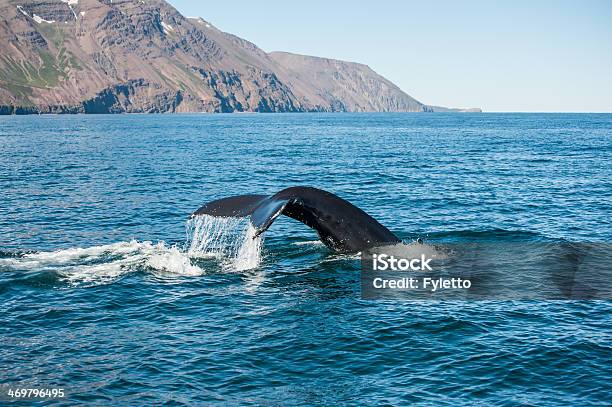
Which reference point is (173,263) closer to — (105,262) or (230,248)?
(105,262)

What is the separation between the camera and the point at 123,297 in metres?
16.0

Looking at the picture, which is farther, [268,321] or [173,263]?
[173,263]

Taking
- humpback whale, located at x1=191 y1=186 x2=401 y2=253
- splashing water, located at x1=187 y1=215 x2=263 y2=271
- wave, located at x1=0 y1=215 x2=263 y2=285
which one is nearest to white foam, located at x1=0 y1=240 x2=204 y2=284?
wave, located at x1=0 y1=215 x2=263 y2=285

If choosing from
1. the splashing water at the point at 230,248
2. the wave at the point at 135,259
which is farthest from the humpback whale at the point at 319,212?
the splashing water at the point at 230,248

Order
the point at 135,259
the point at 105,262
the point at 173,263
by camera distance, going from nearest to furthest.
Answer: the point at 173,263 < the point at 105,262 < the point at 135,259

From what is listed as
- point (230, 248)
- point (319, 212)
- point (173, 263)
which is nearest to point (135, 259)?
point (173, 263)

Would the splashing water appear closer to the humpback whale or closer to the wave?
the wave

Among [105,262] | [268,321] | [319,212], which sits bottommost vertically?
[268,321]

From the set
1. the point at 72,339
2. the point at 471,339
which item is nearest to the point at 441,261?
the point at 471,339

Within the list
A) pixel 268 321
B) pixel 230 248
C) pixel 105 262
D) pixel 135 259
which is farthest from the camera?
pixel 230 248

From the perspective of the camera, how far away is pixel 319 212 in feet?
51.9

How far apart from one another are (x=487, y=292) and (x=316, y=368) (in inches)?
253

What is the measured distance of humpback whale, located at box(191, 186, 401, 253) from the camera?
14.8 m

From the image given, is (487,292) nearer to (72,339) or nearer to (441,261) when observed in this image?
(441,261)
